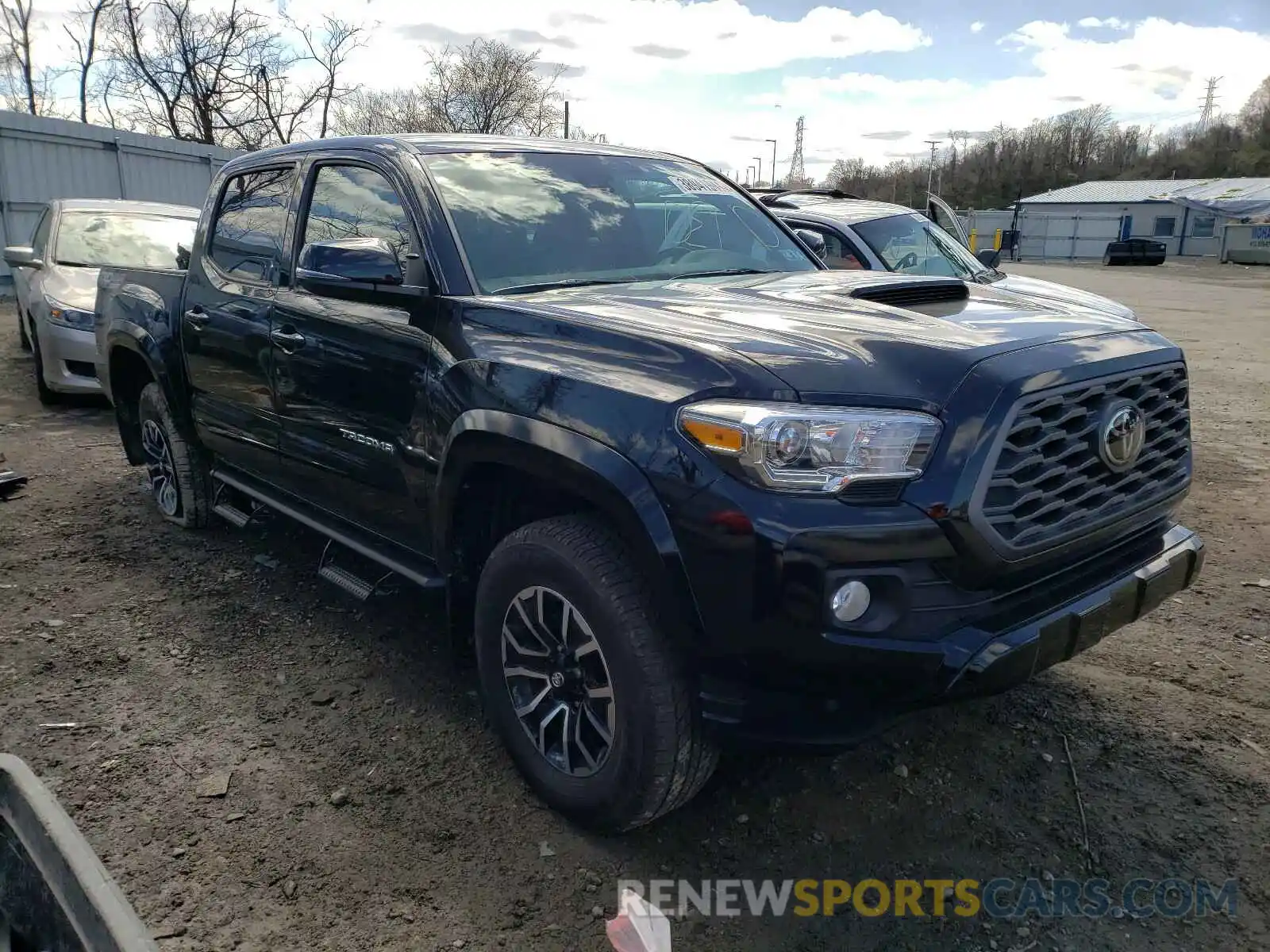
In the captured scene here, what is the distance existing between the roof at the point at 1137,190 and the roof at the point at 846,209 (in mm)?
50784

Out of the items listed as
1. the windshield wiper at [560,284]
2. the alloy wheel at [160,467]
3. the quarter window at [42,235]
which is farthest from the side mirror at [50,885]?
the quarter window at [42,235]

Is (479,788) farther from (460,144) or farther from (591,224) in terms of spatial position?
(460,144)

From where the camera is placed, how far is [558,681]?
271 centimetres

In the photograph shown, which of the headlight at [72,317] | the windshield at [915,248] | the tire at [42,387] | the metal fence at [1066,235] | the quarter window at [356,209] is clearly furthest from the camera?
the metal fence at [1066,235]

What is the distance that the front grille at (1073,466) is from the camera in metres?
2.25

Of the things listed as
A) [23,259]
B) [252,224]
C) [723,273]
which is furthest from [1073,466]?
[23,259]

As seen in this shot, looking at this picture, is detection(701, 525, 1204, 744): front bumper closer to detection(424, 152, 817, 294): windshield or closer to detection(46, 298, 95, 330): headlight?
detection(424, 152, 817, 294): windshield

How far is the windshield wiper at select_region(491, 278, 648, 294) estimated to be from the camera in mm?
3076

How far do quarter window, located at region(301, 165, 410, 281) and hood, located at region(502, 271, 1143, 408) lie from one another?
637 millimetres

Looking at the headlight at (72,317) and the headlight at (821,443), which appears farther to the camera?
the headlight at (72,317)

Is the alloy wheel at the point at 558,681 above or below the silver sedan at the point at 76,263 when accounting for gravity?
below

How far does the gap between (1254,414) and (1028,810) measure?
7060 millimetres

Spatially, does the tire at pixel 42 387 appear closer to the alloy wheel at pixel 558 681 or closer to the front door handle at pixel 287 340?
the front door handle at pixel 287 340

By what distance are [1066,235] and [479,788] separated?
6061 centimetres
